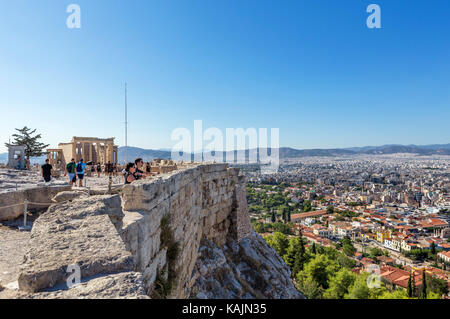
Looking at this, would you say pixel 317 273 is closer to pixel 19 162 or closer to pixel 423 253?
pixel 19 162

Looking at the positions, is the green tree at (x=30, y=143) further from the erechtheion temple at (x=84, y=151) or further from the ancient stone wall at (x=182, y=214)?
the ancient stone wall at (x=182, y=214)

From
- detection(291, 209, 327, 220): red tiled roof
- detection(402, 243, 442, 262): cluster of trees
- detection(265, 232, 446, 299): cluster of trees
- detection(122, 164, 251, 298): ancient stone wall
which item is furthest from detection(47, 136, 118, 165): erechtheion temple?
detection(291, 209, 327, 220): red tiled roof

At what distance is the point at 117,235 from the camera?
2.55 m

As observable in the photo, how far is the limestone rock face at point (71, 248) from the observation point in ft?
6.21

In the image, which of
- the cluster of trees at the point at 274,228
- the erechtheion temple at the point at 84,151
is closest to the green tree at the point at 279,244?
the erechtheion temple at the point at 84,151

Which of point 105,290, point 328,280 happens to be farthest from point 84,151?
point 328,280

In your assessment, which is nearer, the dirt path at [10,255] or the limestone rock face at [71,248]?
the limestone rock face at [71,248]

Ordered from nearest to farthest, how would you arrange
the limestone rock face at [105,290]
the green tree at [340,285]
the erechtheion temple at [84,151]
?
the limestone rock face at [105,290] → the erechtheion temple at [84,151] → the green tree at [340,285]

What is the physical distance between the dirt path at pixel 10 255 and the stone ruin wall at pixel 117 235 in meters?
0.38

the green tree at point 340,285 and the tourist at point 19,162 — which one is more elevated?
the tourist at point 19,162

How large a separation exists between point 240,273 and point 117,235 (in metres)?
8.37

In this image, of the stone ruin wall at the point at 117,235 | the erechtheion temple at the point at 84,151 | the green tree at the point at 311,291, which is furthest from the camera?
the green tree at the point at 311,291
